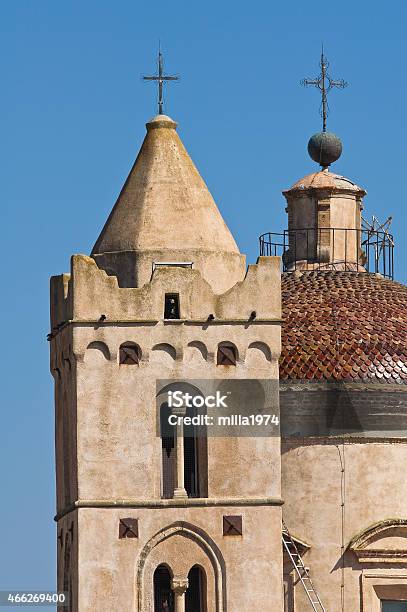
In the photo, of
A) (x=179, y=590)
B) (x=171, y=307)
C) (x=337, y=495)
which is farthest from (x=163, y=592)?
(x=171, y=307)

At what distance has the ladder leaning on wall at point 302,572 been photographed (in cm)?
5603

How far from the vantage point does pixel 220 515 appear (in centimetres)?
5416

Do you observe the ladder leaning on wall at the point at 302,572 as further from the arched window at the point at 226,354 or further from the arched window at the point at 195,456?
the arched window at the point at 226,354

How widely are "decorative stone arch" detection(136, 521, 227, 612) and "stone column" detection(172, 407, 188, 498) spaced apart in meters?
0.60

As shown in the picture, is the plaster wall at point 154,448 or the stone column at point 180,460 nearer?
the plaster wall at point 154,448

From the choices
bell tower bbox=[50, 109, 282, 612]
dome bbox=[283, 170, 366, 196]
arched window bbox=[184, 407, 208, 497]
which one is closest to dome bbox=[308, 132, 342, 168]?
dome bbox=[283, 170, 366, 196]

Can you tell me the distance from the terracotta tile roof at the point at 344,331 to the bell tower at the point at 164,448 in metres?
2.12

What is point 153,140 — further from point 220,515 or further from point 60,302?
point 220,515

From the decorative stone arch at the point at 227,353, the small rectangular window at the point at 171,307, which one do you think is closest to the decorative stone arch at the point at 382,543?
the decorative stone arch at the point at 227,353

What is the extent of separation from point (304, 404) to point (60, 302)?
531cm

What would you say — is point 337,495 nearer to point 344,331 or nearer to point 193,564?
point 344,331

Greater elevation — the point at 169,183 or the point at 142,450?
the point at 169,183

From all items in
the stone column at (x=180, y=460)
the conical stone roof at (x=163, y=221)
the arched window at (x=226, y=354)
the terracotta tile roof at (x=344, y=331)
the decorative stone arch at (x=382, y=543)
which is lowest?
the decorative stone arch at (x=382, y=543)

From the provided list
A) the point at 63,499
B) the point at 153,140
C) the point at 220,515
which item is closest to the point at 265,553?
the point at 220,515
